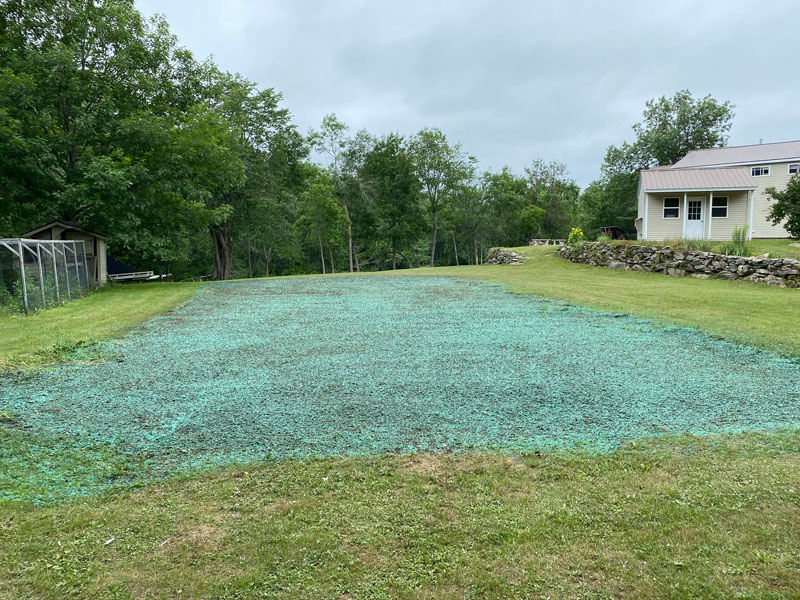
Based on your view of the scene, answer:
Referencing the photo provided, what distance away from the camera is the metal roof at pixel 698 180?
1980 centimetres

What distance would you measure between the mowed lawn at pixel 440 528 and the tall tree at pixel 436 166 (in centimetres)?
3646

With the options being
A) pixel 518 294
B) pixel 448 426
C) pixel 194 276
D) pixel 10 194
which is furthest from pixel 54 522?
pixel 194 276

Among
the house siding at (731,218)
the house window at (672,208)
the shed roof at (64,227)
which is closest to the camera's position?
the shed roof at (64,227)

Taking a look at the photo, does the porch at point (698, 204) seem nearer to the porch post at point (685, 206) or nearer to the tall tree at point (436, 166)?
the porch post at point (685, 206)

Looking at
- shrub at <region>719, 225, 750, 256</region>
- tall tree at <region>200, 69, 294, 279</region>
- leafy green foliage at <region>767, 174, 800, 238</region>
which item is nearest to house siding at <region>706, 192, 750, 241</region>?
shrub at <region>719, 225, 750, 256</region>

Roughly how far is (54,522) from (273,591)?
4.26 feet

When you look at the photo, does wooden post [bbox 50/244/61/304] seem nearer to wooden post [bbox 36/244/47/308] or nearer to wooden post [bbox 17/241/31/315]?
wooden post [bbox 36/244/47/308]

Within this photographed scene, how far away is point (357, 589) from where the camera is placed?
191cm

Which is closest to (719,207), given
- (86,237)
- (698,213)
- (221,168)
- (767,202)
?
(698,213)

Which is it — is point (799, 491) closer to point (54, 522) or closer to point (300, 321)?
point (54, 522)

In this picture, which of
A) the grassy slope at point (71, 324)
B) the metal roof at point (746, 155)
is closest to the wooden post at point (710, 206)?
the metal roof at point (746, 155)

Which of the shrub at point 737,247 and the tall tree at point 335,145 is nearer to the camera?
the shrub at point 737,247

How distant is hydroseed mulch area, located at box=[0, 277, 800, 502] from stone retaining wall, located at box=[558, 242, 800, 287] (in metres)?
8.32

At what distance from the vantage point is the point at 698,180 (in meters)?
20.6
